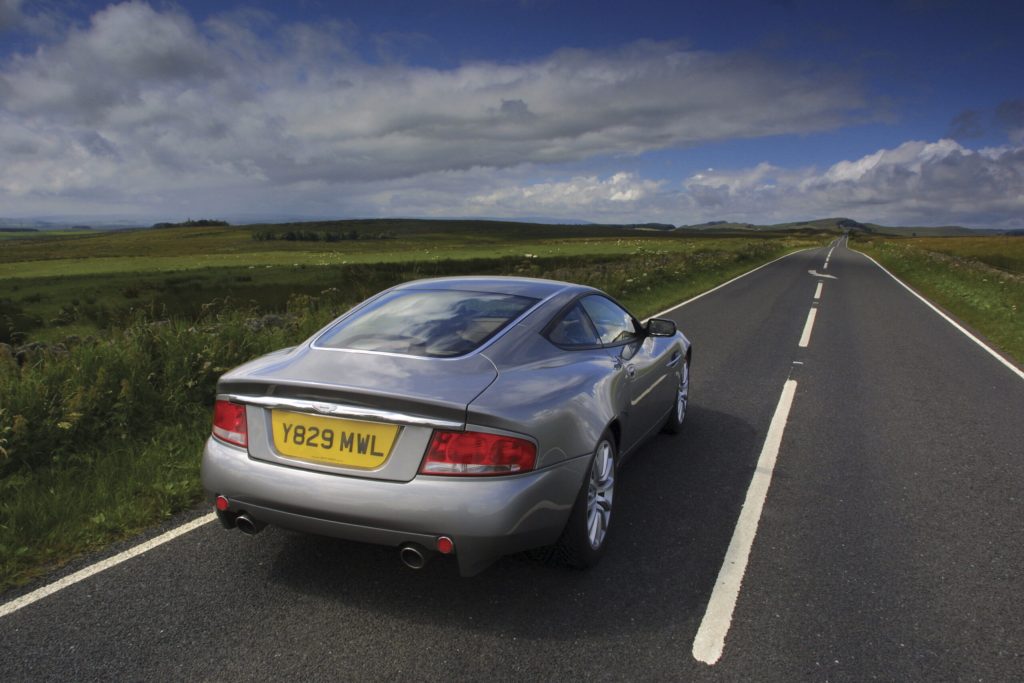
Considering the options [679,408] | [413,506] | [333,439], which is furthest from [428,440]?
[679,408]

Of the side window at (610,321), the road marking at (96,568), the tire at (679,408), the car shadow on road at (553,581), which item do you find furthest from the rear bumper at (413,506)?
the tire at (679,408)

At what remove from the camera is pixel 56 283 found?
A: 39.4 metres

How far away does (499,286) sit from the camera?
4.26 meters

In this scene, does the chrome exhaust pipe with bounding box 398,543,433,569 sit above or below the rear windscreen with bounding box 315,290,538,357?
below

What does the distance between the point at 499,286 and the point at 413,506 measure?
1.89 meters

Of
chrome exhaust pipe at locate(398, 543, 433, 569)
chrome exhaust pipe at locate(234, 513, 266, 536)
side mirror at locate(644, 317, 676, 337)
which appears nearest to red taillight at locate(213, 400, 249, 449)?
chrome exhaust pipe at locate(234, 513, 266, 536)

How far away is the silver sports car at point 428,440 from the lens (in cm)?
274

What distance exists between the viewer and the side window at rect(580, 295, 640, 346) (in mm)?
4387

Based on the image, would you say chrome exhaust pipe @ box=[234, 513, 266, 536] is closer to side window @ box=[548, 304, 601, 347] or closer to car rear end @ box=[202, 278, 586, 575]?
car rear end @ box=[202, 278, 586, 575]

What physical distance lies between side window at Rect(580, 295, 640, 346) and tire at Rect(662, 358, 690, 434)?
3.24 ft

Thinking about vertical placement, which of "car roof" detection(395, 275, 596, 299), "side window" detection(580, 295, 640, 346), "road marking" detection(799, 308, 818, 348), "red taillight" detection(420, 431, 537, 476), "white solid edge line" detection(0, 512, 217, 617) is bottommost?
"road marking" detection(799, 308, 818, 348)

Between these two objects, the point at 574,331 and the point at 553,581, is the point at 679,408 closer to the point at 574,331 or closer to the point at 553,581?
the point at 574,331

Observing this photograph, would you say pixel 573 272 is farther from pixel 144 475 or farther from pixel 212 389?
pixel 144 475

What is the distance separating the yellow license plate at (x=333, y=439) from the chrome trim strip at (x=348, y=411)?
0.10 ft
